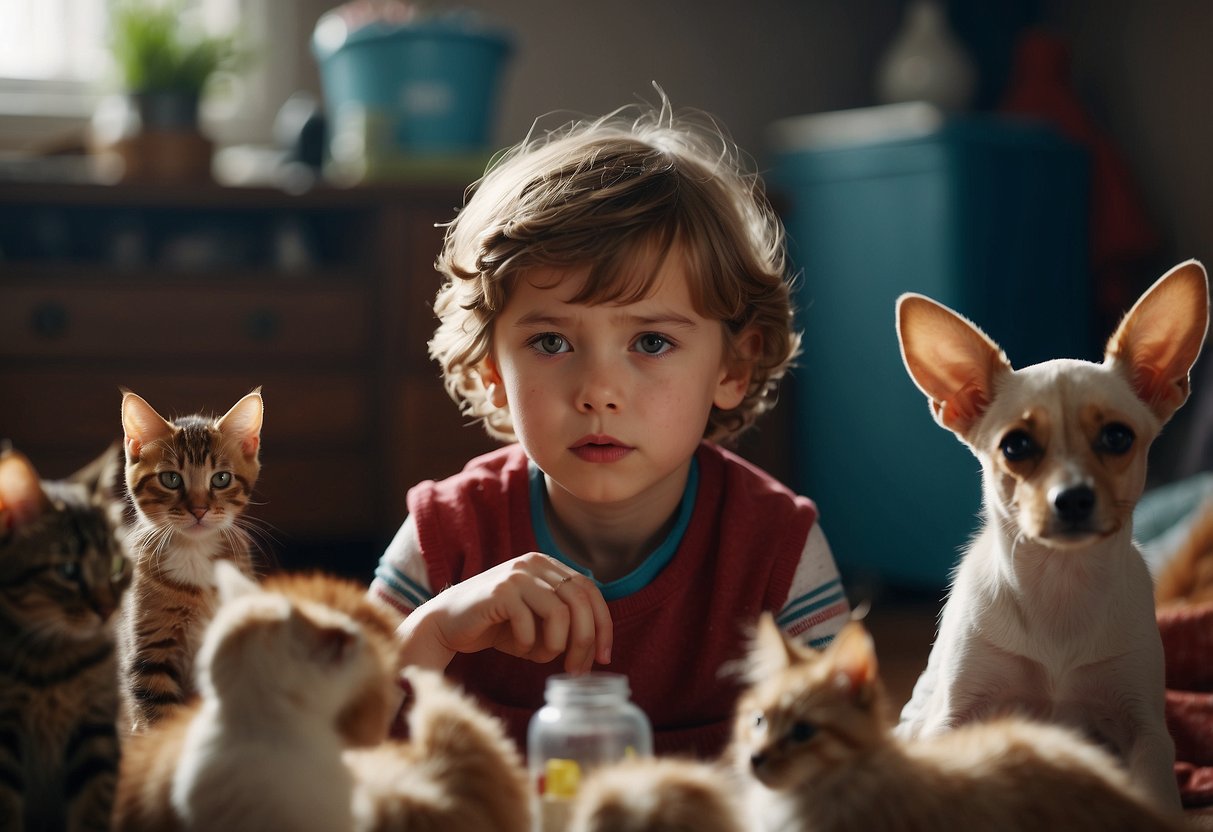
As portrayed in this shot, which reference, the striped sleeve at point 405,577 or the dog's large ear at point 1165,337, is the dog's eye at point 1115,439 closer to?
the dog's large ear at point 1165,337

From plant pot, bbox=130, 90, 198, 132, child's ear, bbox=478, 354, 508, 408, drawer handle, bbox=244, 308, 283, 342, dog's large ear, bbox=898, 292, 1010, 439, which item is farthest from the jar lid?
plant pot, bbox=130, 90, 198, 132

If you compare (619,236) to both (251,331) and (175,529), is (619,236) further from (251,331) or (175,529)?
(251,331)

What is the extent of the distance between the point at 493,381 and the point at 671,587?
282 mm

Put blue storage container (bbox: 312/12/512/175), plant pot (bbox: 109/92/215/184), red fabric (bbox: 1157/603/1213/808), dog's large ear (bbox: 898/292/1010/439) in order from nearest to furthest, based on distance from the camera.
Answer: dog's large ear (bbox: 898/292/1010/439), red fabric (bbox: 1157/603/1213/808), plant pot (bbox: 109/92/215/184), blue storage container (bbox: 312/12/512/175)

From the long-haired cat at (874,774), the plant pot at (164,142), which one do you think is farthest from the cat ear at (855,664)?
the plant pot at (164,142)

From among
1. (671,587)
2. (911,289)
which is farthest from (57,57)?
(671,587)

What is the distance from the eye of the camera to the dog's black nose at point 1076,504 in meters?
0.71

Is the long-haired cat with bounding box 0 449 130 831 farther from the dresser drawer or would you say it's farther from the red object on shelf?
the red object on shelf

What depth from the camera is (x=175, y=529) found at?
70cm

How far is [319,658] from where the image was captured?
501 millimetres

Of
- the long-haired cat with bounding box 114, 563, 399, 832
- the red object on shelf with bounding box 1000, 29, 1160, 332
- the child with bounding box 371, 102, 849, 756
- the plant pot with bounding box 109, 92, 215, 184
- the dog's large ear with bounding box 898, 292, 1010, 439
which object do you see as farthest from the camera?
the red object on shelf with bounding box 1000, 29, 1160, 332

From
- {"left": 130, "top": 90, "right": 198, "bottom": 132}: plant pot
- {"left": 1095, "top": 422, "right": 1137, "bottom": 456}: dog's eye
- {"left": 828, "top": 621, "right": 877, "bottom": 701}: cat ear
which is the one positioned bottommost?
{"left": 828, "top": 621, "right": 877, "bottom": 701}: cat ear

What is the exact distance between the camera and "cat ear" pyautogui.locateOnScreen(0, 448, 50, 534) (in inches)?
20.1

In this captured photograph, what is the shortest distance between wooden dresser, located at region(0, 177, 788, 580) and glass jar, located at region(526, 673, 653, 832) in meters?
2.06
